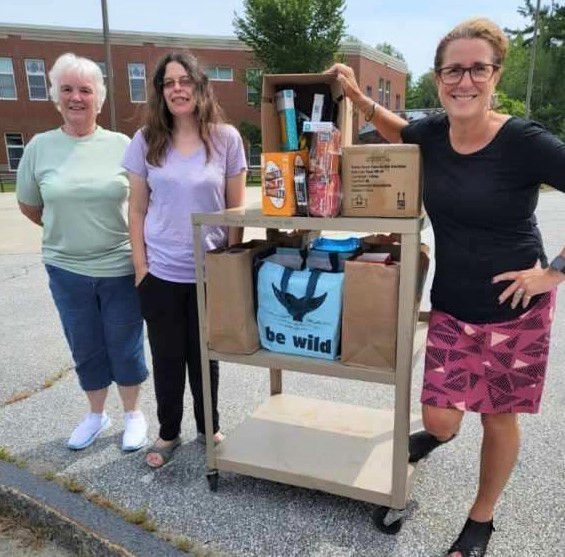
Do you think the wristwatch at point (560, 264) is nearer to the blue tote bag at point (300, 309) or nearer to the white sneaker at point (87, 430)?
the blue tote bag at point (300, 309)

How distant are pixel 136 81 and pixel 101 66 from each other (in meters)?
1.74

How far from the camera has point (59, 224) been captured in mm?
2535

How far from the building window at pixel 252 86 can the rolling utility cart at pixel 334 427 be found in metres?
24.4

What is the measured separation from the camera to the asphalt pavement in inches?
81.0

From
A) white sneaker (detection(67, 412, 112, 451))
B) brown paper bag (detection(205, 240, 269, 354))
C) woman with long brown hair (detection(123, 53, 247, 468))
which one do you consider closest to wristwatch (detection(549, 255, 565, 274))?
brown paper bag (detection(205, 240, 269, 354))

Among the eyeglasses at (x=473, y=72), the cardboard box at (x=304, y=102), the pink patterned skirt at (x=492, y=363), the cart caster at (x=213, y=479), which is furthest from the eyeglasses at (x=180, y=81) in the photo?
the cart caster at (x=213, y=479)

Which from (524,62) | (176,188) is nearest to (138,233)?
(176,188)

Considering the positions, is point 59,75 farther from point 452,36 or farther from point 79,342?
point 452,36

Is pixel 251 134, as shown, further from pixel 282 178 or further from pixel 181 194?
pixel 282 178

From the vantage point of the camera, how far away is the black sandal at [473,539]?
1926mm

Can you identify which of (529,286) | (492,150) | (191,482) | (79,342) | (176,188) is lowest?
(191,482)

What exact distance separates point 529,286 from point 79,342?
2076mm

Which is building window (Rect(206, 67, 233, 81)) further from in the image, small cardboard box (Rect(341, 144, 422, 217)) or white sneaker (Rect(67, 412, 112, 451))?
small cardboard box (Rect(341, 144, 422, 217))

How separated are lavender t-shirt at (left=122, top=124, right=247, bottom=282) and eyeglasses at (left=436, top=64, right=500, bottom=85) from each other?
3.31 ft
